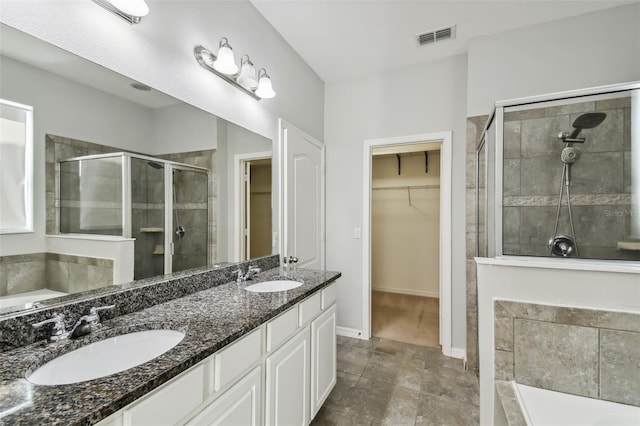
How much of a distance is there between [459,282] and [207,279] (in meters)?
2.25

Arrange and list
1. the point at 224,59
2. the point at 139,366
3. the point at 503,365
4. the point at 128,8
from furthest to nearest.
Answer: the point at 224,59, the point at 503,365, the point at 128,8, the point at 139,366

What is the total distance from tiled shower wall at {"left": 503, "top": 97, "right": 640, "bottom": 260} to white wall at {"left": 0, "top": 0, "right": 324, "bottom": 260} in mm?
1743

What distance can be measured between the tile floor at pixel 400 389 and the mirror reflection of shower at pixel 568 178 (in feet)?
4.09

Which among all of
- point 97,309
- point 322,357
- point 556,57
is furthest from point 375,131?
point 97,309

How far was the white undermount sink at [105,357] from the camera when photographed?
2.68ft

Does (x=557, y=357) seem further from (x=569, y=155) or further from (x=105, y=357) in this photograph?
(x=105, y=357)

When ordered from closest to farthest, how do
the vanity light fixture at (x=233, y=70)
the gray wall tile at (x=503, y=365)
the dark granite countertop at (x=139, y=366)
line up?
the dark granite countertop at (x=139, y=366) < the gray wall tile at (x=503, y=365) < the vanity light fixture at (x=233, y=70)

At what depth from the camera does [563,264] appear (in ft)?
4.66

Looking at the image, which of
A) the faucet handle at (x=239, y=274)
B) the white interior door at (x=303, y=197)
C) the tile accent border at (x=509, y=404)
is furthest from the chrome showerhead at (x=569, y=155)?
the faucet handle at (x=239, y=274)

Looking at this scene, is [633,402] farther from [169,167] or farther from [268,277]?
[169,167]

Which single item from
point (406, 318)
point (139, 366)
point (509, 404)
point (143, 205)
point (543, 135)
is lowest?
point (406, 318)

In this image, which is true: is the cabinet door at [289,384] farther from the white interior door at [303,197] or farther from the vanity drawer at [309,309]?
the white interior door at [303,197]

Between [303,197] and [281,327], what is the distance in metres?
1.50

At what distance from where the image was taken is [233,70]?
5.54ft
